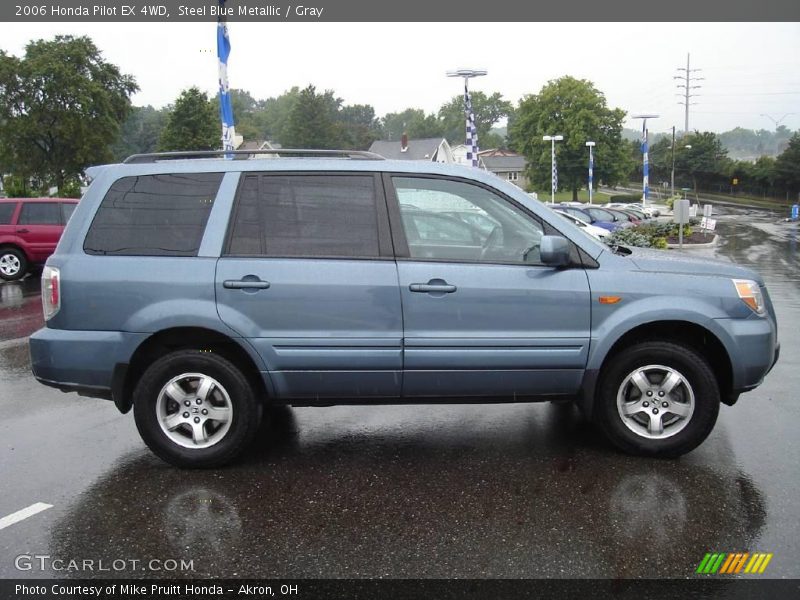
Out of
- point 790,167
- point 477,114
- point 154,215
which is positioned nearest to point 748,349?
point 154,215

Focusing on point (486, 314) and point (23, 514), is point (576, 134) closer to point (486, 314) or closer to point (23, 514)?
point (486, 314)

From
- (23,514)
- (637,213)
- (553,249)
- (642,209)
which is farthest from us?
(642,209)

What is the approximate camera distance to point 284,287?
4.31 meters

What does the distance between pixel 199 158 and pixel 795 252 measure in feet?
77.9

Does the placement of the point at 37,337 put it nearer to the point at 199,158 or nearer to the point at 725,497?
the point at 199,158

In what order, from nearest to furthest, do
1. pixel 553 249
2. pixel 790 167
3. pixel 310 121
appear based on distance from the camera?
pixel 553 249 → pixel 790 167 → pixel 310 121

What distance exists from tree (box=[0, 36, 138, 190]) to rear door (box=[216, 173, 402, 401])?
144 ft

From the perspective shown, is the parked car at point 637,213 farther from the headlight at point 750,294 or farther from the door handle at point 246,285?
the door handle at point 246,285

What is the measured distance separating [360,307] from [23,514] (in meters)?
2.22

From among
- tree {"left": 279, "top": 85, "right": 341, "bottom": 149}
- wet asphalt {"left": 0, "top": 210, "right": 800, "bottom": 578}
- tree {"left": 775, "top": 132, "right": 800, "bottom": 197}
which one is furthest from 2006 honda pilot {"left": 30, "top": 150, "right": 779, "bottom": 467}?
tree {"left": 279, "top": 85, "right": 341, "bottom": 149}

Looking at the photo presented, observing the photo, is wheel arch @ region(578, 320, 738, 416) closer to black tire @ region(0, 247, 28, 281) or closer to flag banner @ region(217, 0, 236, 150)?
flag banner @ region(217, 0, 236, 150)

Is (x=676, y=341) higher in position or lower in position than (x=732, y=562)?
higher

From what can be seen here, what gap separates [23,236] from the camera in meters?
15.4

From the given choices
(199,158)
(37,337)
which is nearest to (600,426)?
(199,158)
